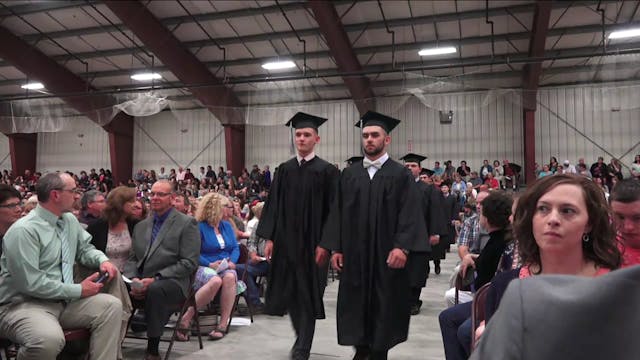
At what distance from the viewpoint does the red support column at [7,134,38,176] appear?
2236 cm

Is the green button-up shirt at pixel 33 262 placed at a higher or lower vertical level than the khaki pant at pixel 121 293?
higher

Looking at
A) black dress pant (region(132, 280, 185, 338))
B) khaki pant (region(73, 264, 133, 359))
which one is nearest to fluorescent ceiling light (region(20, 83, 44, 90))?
black dress pant (region(132, 280, 185, 338))

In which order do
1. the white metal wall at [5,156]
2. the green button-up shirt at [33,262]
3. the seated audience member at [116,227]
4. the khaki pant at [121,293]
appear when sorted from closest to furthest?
the green button-up shirt at [33,262] < the khaki pant at [121,293] < the seated audience member at [116,227] < the white metal wall at [5,156]

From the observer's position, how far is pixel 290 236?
4219mm

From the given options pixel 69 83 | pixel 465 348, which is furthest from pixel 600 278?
pixel 69 83

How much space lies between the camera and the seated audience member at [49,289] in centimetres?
289

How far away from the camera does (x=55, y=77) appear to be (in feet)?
59.8

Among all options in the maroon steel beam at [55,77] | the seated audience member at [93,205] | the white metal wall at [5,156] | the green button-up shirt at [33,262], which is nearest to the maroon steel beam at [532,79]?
the seated audience member at [93,205]

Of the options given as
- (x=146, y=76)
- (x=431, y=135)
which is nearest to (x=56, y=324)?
(x=146, y=76)

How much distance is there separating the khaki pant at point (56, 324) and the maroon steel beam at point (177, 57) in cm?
1214

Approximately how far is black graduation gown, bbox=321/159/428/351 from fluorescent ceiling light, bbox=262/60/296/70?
1321 centimetres

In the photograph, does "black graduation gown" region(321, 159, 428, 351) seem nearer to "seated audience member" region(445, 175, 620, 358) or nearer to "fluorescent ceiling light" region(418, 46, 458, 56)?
"seated audience member" region(445, 175, 620, 358)

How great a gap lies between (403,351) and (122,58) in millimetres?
16897

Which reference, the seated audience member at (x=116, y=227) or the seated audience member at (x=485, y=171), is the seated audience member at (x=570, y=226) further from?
the seated audience member at (x=485, y=171)
